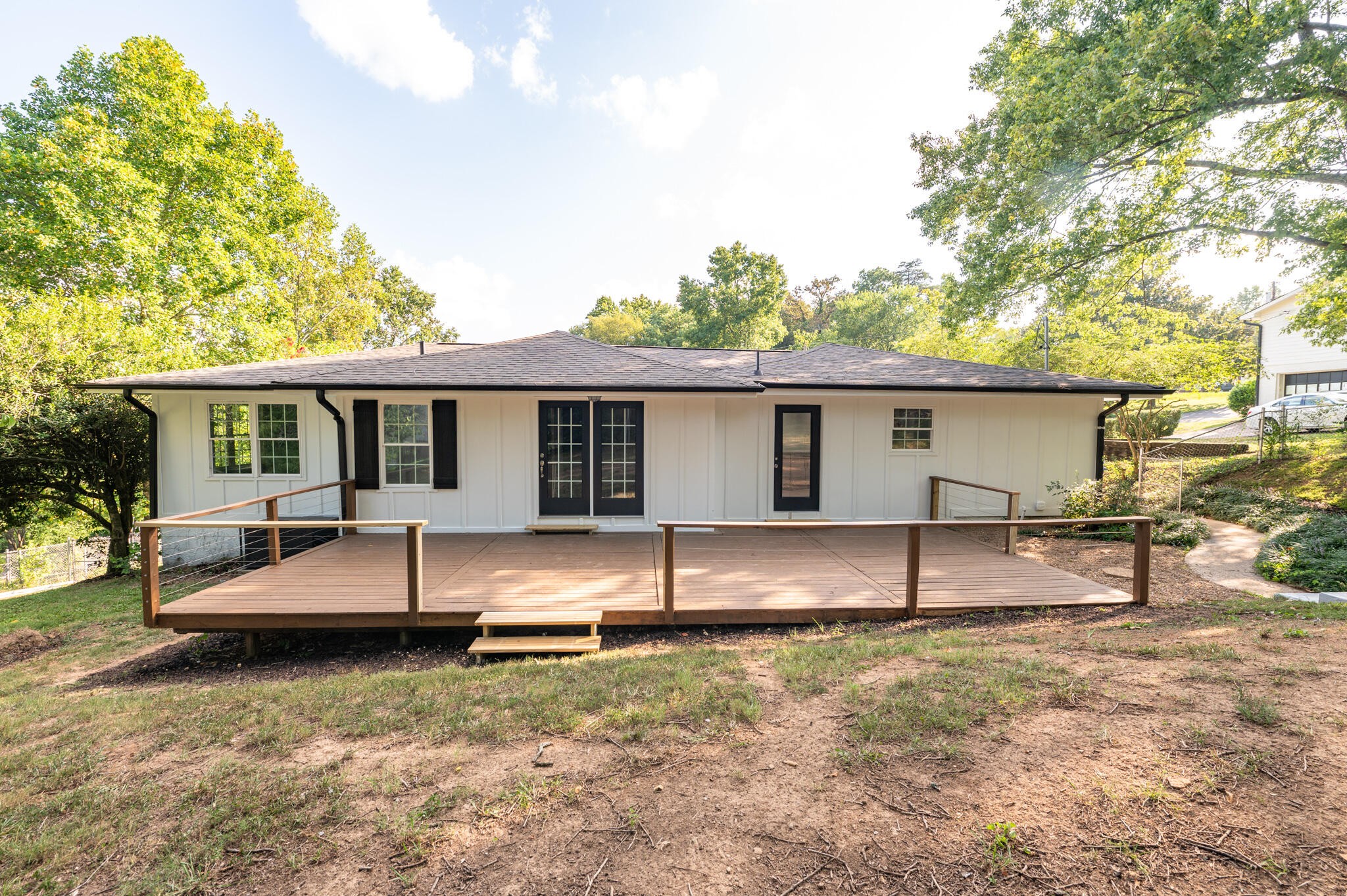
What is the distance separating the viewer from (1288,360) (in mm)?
22281

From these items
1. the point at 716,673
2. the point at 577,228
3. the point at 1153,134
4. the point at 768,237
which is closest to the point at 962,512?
the point at 1153,134

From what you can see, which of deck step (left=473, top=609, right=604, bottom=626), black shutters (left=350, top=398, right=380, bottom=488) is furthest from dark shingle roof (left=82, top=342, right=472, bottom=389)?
deck step (left=473, top=609, right=604, bottom=626)

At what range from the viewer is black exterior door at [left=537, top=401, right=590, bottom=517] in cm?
816

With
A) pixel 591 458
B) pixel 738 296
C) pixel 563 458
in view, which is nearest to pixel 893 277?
pixel 738 296

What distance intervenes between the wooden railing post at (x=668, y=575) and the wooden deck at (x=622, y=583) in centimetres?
7

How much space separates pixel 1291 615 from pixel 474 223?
26.0 metres

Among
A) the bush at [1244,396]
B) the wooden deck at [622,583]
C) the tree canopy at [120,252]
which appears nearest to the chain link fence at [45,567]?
the tree canopy at [120,252]

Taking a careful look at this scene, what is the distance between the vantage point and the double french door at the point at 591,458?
Answer: 816 cm

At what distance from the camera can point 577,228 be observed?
25328 mm

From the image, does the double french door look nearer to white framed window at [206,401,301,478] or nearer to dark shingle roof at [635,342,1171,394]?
dark shingle roof at [635,342,1171,394]

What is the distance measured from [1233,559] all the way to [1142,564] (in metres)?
3.62

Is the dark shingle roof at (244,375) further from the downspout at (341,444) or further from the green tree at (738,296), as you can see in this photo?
the green tree at (738,296)

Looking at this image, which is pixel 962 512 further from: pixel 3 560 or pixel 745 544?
pixel 3 560

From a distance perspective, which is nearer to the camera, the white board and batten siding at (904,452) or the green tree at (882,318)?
the white board and batten siding at (904,452)
